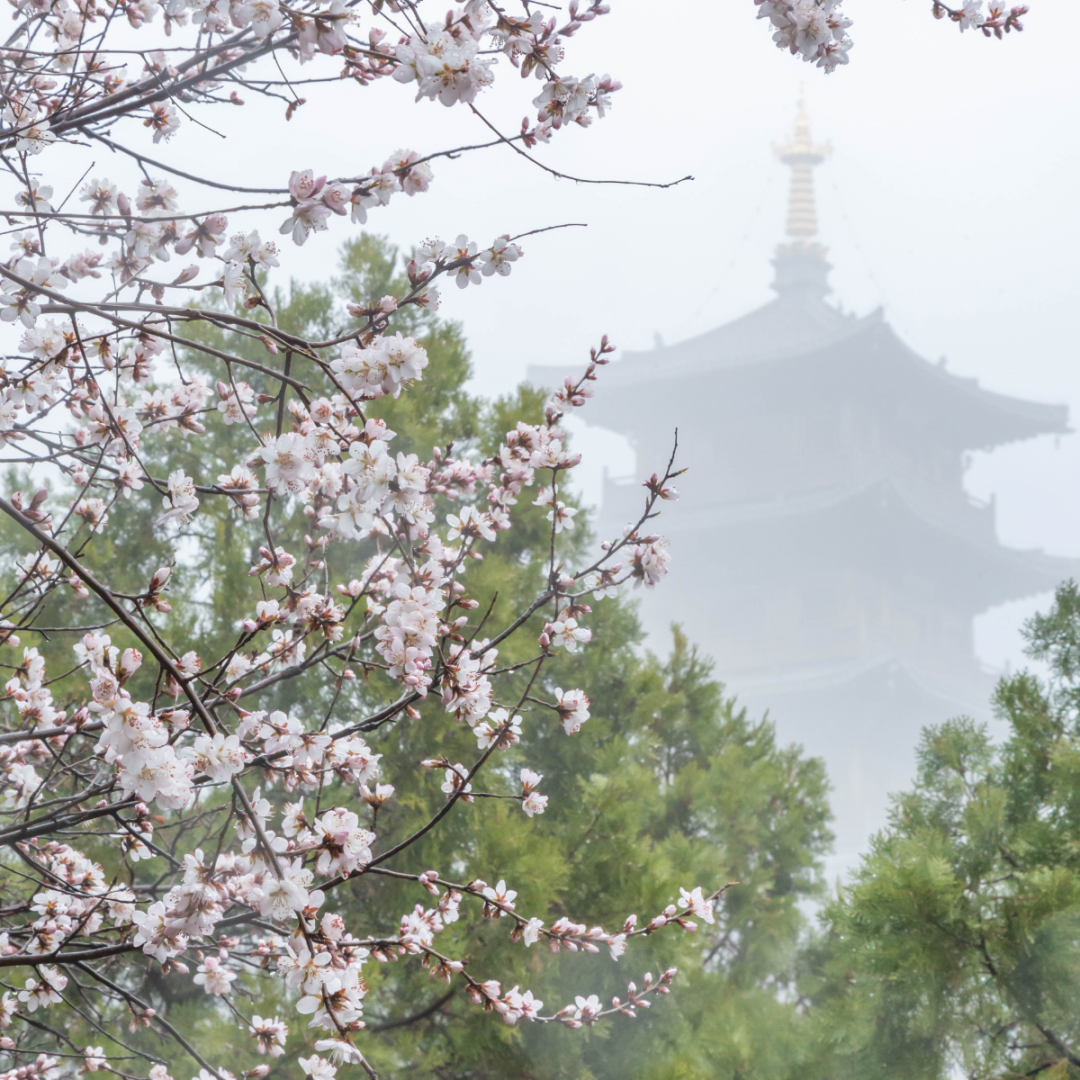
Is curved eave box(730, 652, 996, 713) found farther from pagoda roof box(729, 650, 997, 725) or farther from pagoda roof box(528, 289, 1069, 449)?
pagoda roof box(528, 289, 1069, 449)

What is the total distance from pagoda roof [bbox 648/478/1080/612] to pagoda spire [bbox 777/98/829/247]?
729cm

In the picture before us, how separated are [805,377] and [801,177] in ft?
23.7

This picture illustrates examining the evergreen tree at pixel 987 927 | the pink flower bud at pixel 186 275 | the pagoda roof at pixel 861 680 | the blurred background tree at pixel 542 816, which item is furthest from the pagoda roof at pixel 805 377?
the pink flower bud at pixel 186 275

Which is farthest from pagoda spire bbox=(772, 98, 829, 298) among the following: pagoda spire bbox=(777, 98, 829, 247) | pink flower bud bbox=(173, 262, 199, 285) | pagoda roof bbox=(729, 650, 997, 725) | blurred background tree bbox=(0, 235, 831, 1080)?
pink flower bud bbox=(173, 262, 199, 285)

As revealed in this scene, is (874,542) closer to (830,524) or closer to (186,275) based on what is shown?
(830,524)

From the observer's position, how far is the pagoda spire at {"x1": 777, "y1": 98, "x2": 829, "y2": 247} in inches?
1069

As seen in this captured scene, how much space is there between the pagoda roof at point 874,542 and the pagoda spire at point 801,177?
7290 millimetres

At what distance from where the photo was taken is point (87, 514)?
237cm

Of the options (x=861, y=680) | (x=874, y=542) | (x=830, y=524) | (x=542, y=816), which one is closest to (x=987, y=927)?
(x=542, y=816)

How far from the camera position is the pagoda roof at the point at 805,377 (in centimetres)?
2264

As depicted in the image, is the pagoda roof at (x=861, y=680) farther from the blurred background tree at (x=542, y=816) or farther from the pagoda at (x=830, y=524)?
the blurred background tree at (x=542, y=816)

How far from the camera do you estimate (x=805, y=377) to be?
23.6 meters

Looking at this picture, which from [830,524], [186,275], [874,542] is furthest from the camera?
[874,542]

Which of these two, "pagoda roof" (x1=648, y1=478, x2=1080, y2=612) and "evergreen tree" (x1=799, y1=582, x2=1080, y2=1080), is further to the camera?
"pagoda roof" (x1=648, y1=478, x2=1080, y2=612)
